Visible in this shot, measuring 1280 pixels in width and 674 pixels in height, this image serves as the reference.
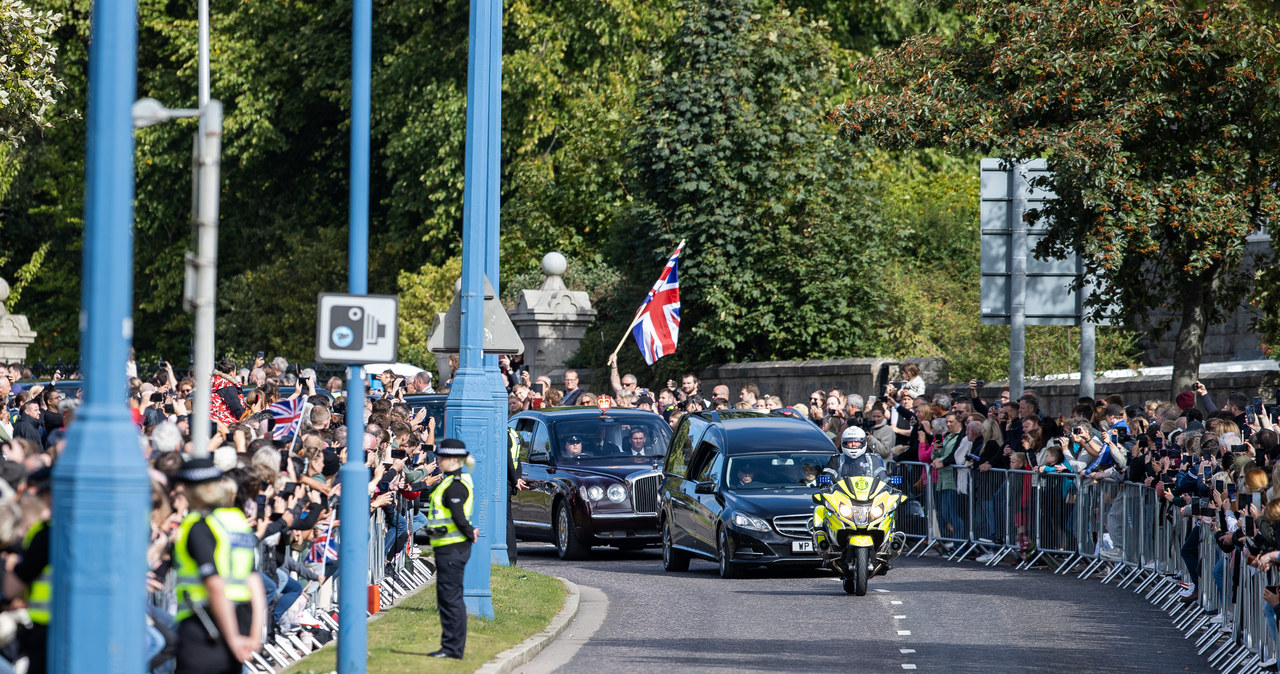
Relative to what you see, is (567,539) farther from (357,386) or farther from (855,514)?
(357,386)

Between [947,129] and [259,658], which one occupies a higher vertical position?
[947,129]

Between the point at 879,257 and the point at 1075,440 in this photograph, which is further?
the point at 879,257

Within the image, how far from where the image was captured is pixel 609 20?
40500mm

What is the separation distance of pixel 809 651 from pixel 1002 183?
10163 mm

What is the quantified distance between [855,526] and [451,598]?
5982 mm

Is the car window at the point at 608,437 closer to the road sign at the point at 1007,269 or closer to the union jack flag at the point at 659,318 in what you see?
the road sign at the point at 1007,269

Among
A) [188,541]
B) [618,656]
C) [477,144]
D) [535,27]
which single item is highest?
[535,27]

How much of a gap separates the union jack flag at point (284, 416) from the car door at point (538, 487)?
435cm

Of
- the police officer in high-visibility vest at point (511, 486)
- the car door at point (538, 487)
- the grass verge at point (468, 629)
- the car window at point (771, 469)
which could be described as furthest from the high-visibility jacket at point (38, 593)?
the car door at point (538, 487)

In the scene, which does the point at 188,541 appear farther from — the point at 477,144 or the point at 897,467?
the point at 897,467

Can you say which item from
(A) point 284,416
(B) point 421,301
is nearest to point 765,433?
(A) point 284,416

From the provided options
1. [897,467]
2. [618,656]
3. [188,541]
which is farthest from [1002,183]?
[188,541]

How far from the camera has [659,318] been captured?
2827cm

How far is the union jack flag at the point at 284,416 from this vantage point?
17719 millimetres
